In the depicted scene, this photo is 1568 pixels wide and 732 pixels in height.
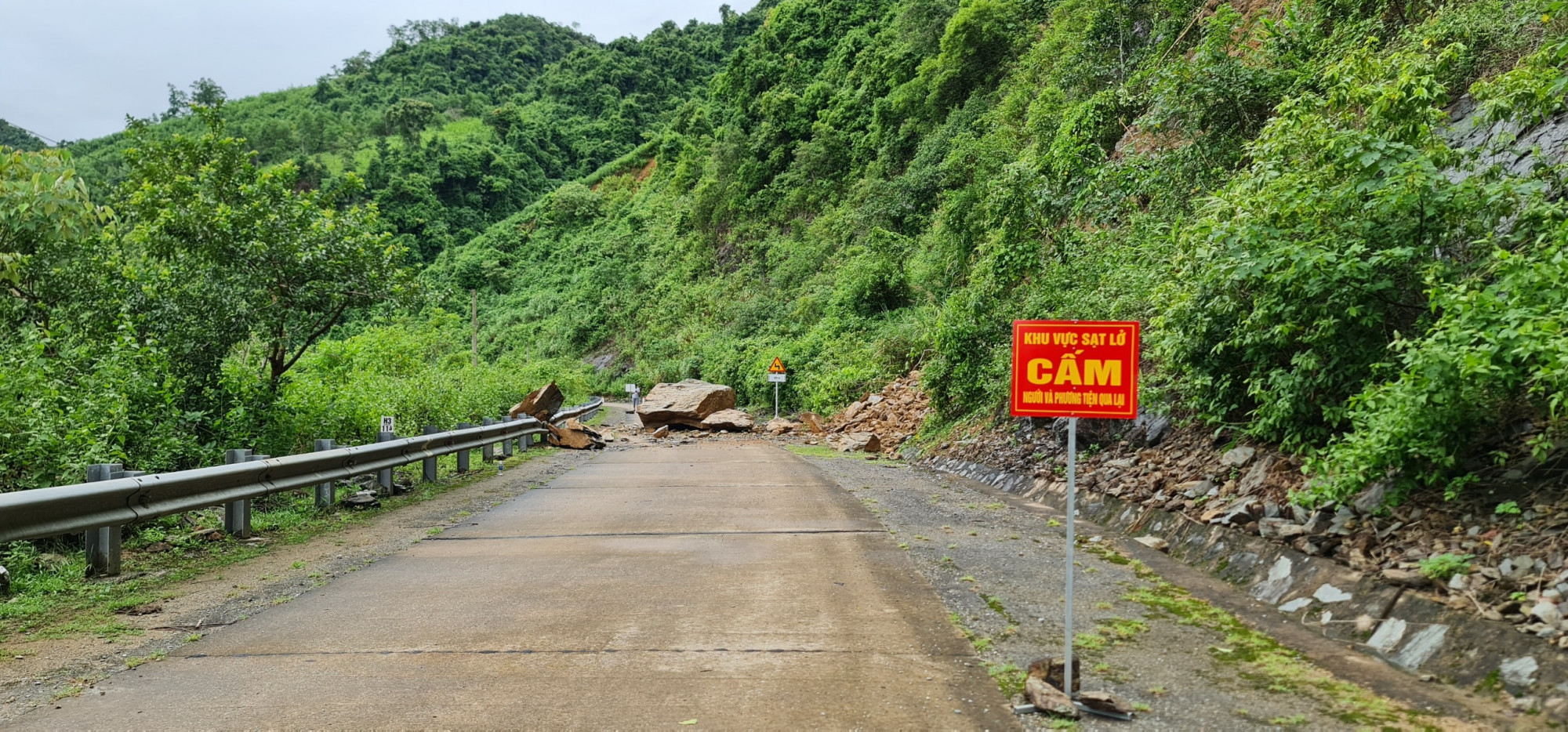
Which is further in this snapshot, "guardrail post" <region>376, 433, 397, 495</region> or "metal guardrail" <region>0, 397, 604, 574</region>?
"guardrail post" <region>376, 433, 397, 495</region>

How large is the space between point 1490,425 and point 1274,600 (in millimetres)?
1642

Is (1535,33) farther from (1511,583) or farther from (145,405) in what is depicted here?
(145,405)

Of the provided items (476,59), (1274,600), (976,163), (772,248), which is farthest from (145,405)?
(476,59)

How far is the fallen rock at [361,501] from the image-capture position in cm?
1016

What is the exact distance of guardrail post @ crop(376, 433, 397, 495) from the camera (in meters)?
11.1

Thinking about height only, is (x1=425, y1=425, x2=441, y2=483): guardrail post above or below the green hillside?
below

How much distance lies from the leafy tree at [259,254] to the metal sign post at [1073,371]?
10.4 metres

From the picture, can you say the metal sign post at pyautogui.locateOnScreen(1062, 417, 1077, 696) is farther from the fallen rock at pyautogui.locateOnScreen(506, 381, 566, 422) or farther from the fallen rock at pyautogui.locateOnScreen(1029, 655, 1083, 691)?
the fallen rock at pyautogui.locateOnScreen(506, 381, 566, 422)

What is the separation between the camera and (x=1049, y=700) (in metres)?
3.89

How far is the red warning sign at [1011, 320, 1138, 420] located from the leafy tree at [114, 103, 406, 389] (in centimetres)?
1044

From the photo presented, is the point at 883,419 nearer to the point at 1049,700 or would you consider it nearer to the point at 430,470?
the point at 430,470

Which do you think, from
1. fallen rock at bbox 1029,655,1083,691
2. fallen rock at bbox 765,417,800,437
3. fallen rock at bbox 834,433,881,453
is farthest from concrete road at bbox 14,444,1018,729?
fallen rock at bbox 765,417,800,437

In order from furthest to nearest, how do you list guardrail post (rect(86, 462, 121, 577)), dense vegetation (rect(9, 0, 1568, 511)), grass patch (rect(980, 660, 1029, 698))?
guardrail post (rect(86, 462, 121, 577)), dense vegetation (rect(9, 0, 1568, 511)), grass patch (rect(980, 660, 1029, 698))

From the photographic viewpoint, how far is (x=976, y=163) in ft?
104
